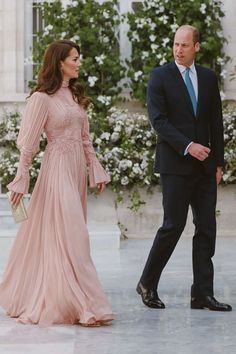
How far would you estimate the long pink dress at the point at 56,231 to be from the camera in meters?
6.90

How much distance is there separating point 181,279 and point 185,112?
2001mm

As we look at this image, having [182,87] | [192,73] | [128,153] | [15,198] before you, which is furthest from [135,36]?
[15,198]

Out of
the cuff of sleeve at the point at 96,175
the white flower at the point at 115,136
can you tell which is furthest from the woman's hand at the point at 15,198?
the white flower at the point at 115,136

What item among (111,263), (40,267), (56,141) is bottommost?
(111,263)

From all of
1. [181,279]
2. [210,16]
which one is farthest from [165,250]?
[210,16]

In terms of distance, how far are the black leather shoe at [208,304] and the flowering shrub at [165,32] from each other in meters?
5.61

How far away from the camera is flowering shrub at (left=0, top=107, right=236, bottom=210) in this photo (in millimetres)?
12219

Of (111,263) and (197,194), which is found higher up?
(197,194)

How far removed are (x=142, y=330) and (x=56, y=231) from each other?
84cm

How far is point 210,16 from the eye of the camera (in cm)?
1300

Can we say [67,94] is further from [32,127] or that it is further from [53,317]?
[53,317]

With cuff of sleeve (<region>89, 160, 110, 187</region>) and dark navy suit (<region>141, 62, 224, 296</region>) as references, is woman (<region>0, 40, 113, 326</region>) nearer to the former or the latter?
cuff of sleeve (<region>89, 160, 110, 187</region>)

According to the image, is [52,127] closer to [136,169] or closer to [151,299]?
[151,299]

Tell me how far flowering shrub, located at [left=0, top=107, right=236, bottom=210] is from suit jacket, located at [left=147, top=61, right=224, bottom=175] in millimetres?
4650
